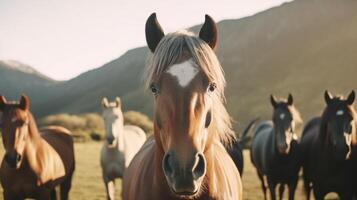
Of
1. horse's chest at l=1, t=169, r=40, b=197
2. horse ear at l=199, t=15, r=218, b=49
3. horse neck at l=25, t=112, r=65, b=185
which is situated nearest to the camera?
horse ear at l=199, t=15, r=218, b=49

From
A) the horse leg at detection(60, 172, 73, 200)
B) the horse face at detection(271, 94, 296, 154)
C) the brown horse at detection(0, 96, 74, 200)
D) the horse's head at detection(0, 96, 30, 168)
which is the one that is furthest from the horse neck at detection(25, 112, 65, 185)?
the horse face at detection(271, 94, 296, 154)

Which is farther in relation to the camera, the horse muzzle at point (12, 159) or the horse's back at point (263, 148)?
the horse's back at point (263, 148)

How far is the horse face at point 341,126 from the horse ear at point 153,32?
15.1 ft

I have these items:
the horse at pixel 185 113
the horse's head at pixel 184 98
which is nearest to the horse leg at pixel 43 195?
the horse at pixel 185 113

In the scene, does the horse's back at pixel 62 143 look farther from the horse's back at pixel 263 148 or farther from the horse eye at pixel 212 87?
the horse eye at pixel 212 87

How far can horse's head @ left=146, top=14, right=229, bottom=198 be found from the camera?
6.46 ft

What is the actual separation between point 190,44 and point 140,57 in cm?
11357

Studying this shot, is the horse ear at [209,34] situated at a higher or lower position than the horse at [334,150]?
higher

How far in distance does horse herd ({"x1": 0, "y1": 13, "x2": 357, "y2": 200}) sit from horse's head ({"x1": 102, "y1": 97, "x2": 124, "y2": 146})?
0.9 inches

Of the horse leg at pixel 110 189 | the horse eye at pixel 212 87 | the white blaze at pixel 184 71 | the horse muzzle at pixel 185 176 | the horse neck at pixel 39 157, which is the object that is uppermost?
the white blaze at pixel 184 71

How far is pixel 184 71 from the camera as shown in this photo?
7.41 ft

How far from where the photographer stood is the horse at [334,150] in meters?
6.22

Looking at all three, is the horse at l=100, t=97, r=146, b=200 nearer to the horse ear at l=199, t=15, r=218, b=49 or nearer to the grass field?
the grass field

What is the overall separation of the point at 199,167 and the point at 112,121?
23.2ft
